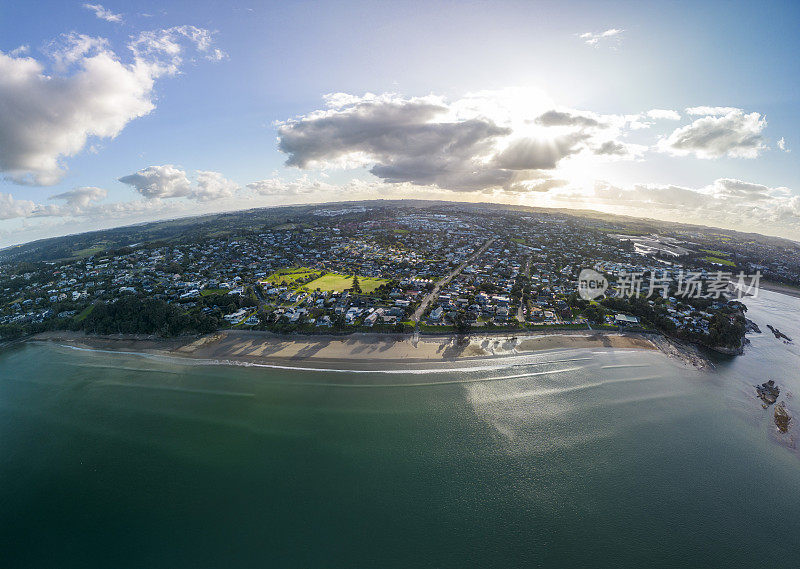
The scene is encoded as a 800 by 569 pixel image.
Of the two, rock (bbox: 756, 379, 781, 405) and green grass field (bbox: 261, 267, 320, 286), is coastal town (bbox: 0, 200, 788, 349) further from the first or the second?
rock (bbox: 756, 379, 781, 405)

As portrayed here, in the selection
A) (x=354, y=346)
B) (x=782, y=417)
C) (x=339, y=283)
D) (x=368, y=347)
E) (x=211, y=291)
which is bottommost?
(x=782, y=417)

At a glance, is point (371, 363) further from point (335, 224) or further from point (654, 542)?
point (335, 224)

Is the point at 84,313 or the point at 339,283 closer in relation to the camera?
the point at 84,313

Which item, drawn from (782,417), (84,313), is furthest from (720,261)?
(84,313)

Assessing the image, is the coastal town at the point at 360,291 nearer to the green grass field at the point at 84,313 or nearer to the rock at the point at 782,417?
the green grass field at the point at 84,313

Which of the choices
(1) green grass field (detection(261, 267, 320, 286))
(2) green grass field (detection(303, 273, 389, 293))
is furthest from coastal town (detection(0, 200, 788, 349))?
(1) green grass field (detection(261, 267, 320, 286))

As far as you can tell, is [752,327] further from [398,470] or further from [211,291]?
[211,291]

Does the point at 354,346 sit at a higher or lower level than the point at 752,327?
higher
